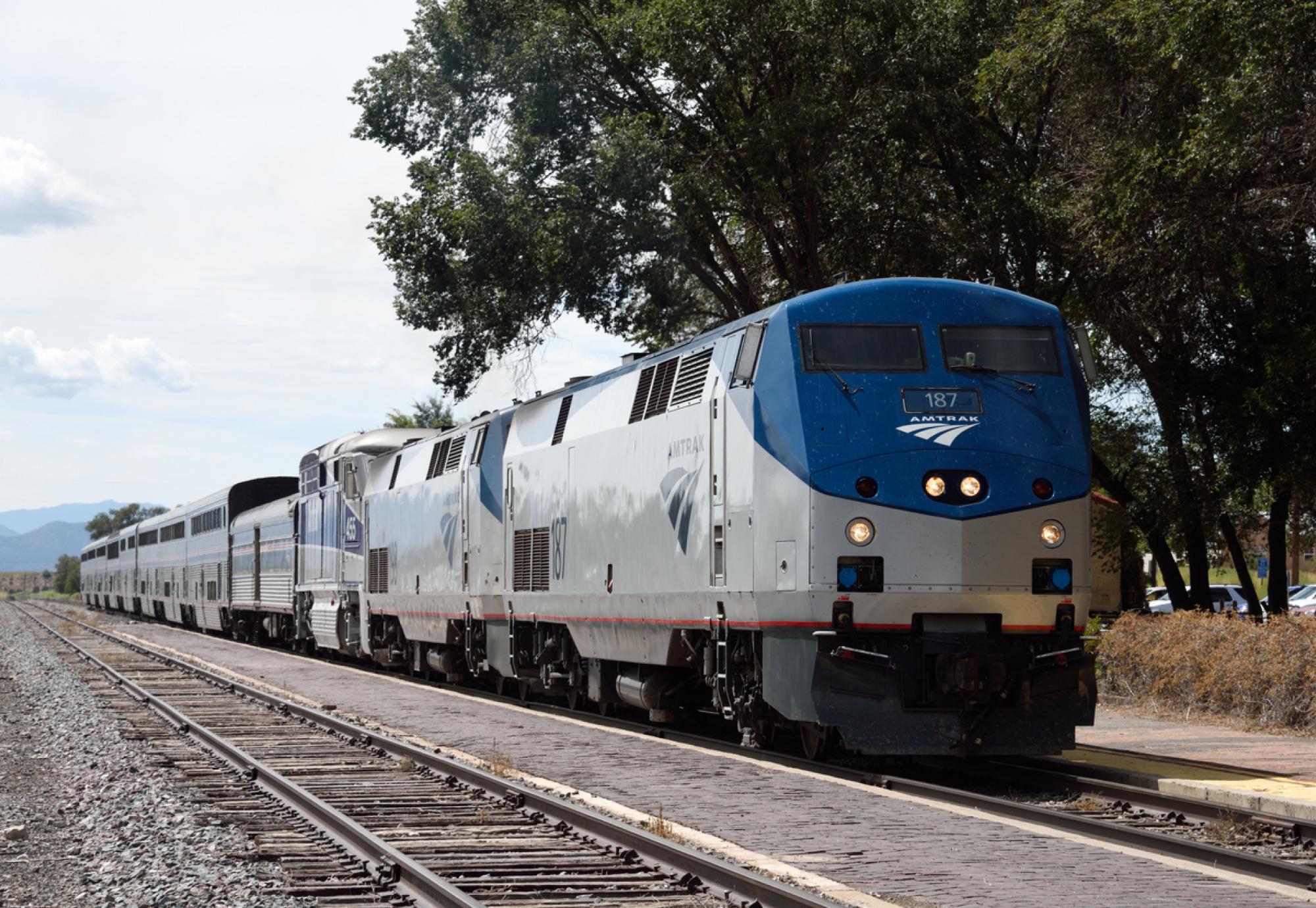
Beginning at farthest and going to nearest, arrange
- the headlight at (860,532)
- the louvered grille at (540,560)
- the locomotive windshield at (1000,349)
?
the louvered grille at (540,560) → the locomotive windshield at (1000,349) → the headlight at (860,532)

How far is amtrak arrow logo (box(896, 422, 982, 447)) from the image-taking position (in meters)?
12.0

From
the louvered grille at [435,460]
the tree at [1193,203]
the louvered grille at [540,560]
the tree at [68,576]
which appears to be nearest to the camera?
the louvered grille at [540,560]

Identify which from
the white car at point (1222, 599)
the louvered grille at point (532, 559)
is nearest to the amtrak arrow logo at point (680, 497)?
the louvered grille at point (532, 559)

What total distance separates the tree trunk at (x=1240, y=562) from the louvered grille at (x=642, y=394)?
1481cm

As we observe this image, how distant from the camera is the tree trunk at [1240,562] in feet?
92.7

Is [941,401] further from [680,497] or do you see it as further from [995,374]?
[680,497]

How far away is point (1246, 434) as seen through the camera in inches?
960

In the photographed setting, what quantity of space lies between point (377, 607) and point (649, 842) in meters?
18.7

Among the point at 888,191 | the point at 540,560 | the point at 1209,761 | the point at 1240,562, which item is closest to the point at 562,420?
the point at 540,560

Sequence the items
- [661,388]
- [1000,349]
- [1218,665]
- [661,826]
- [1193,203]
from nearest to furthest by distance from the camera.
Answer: [661,826]
[1000,349]
[661,388]
[1218,665]
[1193,203]

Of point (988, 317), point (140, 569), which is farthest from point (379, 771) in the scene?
point (140, 569)

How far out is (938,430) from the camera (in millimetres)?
12000

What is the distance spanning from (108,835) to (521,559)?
951 cm

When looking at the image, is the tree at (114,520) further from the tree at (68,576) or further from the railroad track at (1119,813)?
the railroad track at (1119,813)
